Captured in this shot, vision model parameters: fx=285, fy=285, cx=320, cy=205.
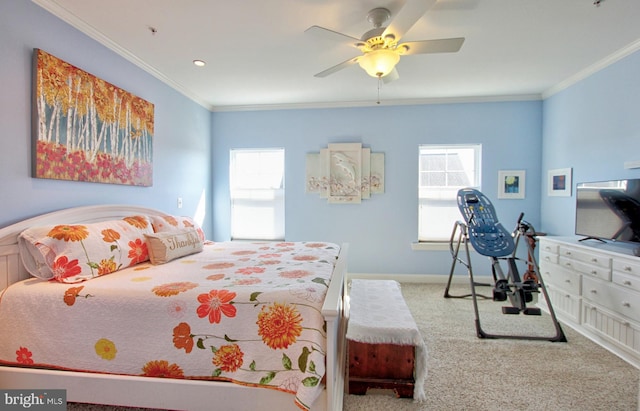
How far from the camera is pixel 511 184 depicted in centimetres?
388

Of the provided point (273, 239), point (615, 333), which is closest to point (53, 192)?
point (273, 239)

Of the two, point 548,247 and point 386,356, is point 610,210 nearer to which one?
point 548,247

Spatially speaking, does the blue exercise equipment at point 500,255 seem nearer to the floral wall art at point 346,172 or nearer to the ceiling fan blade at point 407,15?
the floral wall art at point 346,172

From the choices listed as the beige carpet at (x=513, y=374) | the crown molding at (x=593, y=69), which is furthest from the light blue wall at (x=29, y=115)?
the crown molding at (x=593, y=69)

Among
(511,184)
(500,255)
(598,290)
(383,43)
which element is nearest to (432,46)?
(383,43)

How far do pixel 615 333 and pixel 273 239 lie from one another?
3.71 metres

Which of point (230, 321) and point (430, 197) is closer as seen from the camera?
point (230, 321)

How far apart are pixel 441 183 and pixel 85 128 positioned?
4041 millimetres

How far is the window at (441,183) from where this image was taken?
4035 millimetres

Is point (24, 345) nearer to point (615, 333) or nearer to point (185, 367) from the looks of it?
point (185, 367)

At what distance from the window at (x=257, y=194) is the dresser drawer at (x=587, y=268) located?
3327mm

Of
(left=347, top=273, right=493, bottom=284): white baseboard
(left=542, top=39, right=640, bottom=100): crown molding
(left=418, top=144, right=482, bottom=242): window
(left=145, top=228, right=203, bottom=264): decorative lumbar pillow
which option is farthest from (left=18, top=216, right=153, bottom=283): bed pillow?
(left=542, top=39, right=640, bottom=100): crown molding

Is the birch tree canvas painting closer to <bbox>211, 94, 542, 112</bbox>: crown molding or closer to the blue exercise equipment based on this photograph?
<bbox>211, 94, 542, 112</bbox>: crown molding

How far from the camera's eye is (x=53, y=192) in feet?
6.68
